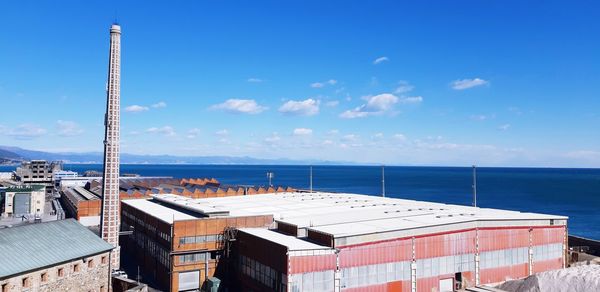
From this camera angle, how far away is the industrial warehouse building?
49.0 meters

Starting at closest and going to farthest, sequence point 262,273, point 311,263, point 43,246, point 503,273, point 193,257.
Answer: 1. point 43,246
2. point 311,263
3. point 262,273
4. point 193,257
5. point 503,273

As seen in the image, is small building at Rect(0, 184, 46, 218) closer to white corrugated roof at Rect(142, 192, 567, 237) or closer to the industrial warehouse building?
white corrugated roof at Rect(142, 192, 567, 237)

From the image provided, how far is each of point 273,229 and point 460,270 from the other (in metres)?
24.1

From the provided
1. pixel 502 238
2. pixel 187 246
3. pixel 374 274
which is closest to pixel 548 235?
pixel 502 238

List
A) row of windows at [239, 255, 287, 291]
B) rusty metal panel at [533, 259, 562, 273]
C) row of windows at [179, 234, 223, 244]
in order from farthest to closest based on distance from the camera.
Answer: rusty metal panel at [533, 259, 562, 273] < row of windows at [179, 234, 223, 244] < row of windows at [239, 255, 287, 291]

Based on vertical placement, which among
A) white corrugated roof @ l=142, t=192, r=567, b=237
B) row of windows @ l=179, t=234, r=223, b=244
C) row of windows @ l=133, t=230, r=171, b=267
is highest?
white corrugated roof @ l=142, t=192, r=567, b=237

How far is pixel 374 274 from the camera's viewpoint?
50.9 metres

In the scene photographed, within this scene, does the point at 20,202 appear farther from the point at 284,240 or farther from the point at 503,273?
the point at 503,273

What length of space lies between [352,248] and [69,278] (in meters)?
28.6

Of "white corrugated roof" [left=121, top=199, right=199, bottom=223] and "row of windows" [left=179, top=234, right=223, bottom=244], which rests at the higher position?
"white corrugated roof" [left=121, top=199, right=199, bottom=223]

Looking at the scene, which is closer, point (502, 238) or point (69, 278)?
point (69, 278)

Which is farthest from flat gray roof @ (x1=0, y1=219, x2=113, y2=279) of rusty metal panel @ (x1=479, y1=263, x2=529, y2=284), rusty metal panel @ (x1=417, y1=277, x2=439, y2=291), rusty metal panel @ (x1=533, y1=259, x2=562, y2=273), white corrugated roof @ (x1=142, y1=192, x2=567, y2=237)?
rusty metal panel @ (x1=533, y1=259, x2=562, y2=273)

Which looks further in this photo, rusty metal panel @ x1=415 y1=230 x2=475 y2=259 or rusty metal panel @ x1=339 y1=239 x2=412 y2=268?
rusty metal panel @ x1=415 y1=230 x2=475 y2=259

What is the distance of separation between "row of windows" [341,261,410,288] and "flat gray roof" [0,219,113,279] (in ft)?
86.9
